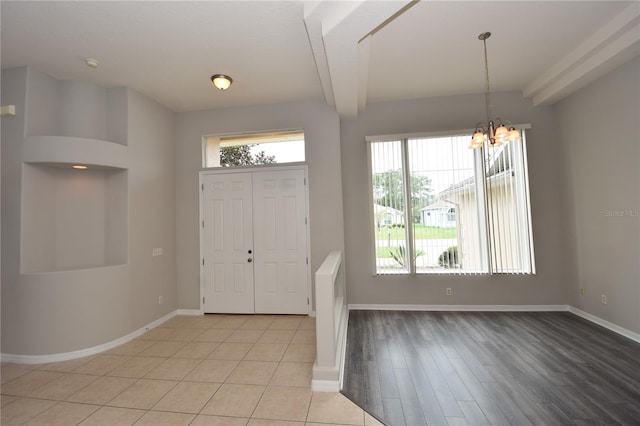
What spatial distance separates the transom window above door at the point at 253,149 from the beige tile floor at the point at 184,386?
2.64 meters

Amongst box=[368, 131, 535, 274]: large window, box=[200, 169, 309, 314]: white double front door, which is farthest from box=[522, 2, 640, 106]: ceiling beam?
box=[200, 169, 309, 314]: white double front door

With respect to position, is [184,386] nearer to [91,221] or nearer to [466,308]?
[91,221]

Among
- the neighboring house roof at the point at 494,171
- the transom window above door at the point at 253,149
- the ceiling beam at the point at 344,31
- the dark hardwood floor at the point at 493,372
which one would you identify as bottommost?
the dark hardwood floor at the point at 493,372

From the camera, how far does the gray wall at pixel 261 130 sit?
412cm

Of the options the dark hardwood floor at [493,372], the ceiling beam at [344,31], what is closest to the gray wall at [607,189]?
the dark hardwood floor at [493,372]

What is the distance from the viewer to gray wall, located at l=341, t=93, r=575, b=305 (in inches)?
158

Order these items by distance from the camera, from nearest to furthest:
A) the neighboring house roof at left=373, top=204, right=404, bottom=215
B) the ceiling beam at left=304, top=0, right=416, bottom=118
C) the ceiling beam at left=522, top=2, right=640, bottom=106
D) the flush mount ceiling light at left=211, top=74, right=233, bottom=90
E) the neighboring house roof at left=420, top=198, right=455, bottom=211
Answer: the ceiling beam at left=304, top=0, right=416, bottom=118, the ceiling beam at left=522, top=2, right=640, bottom=106, the flush mount ceiling light at left=211, top=74, right=233, bottom=90, the neighboring house roof at left=420, top=198, right=455, bottom=211, the neighboring house roof at left=373, top=204, right=404, bottom=215

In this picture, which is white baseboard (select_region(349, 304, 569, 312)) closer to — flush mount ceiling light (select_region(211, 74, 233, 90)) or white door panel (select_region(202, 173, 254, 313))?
white door panel (select_region(202, 173, 254, 313))

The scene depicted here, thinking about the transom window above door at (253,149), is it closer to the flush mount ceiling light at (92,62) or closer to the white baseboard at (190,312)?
the flush mount ceiling light at (92,62)

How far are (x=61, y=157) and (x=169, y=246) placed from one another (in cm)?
179

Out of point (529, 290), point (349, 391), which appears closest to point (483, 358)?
point (349, 391)

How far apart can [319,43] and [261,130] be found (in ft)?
6.56

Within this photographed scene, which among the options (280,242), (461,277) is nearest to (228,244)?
(280,242)

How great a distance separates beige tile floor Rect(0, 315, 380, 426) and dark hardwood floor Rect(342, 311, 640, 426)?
0.45 meters
